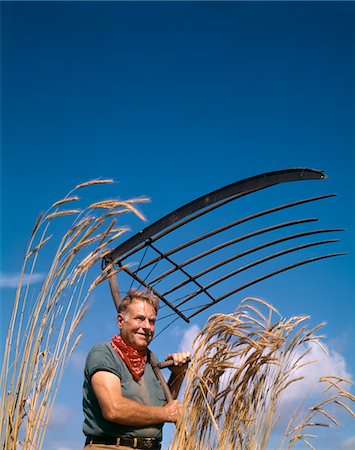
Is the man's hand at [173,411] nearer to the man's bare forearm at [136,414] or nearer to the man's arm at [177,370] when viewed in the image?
the man's bare forearm at [136,414]

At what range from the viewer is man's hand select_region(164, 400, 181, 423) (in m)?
2.83

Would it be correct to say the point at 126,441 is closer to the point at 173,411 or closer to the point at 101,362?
the point at 173,411

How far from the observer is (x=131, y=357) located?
2982 millimetres

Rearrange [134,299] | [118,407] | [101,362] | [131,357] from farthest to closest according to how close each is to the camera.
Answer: [134,299], [131,357], [101,362], [118,407]

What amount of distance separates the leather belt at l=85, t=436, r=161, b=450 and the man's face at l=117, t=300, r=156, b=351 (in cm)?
45

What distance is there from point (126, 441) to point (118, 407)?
203mm

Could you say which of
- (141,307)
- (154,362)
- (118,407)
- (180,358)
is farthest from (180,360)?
(118,407)

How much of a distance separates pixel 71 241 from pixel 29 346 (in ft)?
1.55

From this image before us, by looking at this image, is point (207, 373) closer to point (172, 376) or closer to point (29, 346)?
point (172, 376)

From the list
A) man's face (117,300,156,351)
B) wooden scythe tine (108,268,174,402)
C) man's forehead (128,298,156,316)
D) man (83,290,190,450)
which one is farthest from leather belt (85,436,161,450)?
man's forehead (128,298,156,316)

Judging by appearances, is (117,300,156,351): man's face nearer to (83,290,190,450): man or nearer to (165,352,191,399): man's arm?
(83,290,190,450): man

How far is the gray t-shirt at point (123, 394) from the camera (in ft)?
9.05

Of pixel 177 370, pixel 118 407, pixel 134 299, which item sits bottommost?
pixel 118 407

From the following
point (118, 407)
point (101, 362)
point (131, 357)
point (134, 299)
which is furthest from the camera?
point (134, 299)
